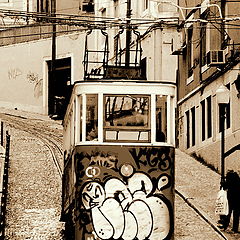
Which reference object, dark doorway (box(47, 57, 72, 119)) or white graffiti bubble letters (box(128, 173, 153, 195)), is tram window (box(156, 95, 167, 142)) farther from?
dark doorway (box(47, 57, 72, 119))

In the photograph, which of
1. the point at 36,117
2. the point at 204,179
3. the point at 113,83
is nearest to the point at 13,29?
the point at 36,117

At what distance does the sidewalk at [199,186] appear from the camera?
91.6 feet

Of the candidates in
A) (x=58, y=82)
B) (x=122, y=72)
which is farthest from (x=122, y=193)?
(x=58, y=82)

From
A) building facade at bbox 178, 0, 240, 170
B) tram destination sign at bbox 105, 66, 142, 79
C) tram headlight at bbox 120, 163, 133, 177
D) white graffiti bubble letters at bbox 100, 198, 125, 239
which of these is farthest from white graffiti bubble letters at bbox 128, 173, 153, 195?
building facade at bbox 178, 0, 240, 170

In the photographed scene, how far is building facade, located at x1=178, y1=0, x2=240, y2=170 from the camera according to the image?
32344 mm

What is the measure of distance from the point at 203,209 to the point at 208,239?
3545mm

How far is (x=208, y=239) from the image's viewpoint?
82.1ft

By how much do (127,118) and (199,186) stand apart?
34.1ft

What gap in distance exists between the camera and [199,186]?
31969 millimetres

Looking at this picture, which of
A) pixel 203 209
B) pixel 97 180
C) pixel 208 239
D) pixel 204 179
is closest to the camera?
pixel 97 180

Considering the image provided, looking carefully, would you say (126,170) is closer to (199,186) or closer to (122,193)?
(122,193)

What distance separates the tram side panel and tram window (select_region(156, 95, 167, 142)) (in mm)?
309

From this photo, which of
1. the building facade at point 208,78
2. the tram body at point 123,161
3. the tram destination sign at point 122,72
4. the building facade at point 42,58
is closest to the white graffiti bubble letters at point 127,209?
the tram body at point 123,161

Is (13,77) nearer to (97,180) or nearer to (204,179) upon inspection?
(204,179)
